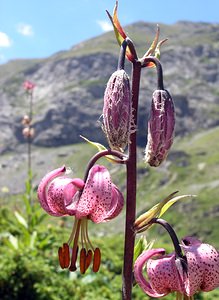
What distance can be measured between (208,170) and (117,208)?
291ft

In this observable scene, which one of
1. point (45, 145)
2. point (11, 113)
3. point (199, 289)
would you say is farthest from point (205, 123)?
point (199, 289)

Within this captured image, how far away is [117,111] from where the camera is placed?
45.0 inches

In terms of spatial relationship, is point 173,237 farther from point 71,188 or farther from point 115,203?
point 71,188

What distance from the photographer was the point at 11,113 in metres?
118

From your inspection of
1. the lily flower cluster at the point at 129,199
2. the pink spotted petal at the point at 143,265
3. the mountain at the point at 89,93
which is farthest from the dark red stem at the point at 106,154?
the mountain at the point at 89,93

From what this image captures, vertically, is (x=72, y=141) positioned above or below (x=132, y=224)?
below

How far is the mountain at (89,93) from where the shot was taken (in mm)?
111250

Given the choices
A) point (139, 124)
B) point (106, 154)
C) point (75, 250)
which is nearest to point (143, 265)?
point (75, 250)

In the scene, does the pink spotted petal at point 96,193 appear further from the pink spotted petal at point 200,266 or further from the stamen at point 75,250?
the pink spotted petal at point 200,266

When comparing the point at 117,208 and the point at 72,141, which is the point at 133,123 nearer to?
the point at 117,208

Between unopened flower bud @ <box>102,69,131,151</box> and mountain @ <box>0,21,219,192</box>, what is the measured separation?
91.2 meters

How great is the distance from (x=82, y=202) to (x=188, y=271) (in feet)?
0.94

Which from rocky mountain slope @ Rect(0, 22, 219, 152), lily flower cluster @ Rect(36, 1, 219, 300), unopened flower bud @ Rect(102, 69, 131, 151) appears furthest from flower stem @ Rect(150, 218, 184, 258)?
rocky mountain slope @ Rect(0, 22, 219, 152)

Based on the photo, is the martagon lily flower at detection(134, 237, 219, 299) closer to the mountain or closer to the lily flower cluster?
the lily flower cluster
